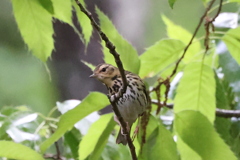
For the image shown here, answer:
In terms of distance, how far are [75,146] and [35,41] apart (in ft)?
0.59

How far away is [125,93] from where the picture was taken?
1.61ft

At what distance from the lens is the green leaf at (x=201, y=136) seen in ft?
1.48

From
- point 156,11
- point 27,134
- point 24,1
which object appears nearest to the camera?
point 24,1

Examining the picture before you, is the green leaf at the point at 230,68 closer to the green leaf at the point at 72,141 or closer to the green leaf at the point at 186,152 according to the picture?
the green leaf at the point at 186,152

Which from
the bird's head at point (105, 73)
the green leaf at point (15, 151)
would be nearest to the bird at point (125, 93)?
the bird's head at point (105, 73)

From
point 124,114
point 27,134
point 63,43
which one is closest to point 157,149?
point 124,114

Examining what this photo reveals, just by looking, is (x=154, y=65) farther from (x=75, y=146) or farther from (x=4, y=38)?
(x=4, y=38)

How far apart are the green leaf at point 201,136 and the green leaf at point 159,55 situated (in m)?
0.09

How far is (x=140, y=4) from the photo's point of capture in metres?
1.15

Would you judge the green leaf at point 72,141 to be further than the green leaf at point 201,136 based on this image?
Yes

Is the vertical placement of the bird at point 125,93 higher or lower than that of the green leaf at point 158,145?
higher

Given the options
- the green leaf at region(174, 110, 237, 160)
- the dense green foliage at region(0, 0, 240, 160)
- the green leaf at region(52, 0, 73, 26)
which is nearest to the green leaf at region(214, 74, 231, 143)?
the dense green foliage at region(0, 0, 240, 160)

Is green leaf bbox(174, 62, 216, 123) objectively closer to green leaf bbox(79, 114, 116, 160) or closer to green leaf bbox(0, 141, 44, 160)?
green leaf bbox(79, 114, 116, 160)

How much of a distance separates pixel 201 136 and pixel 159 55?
0.14 metres
